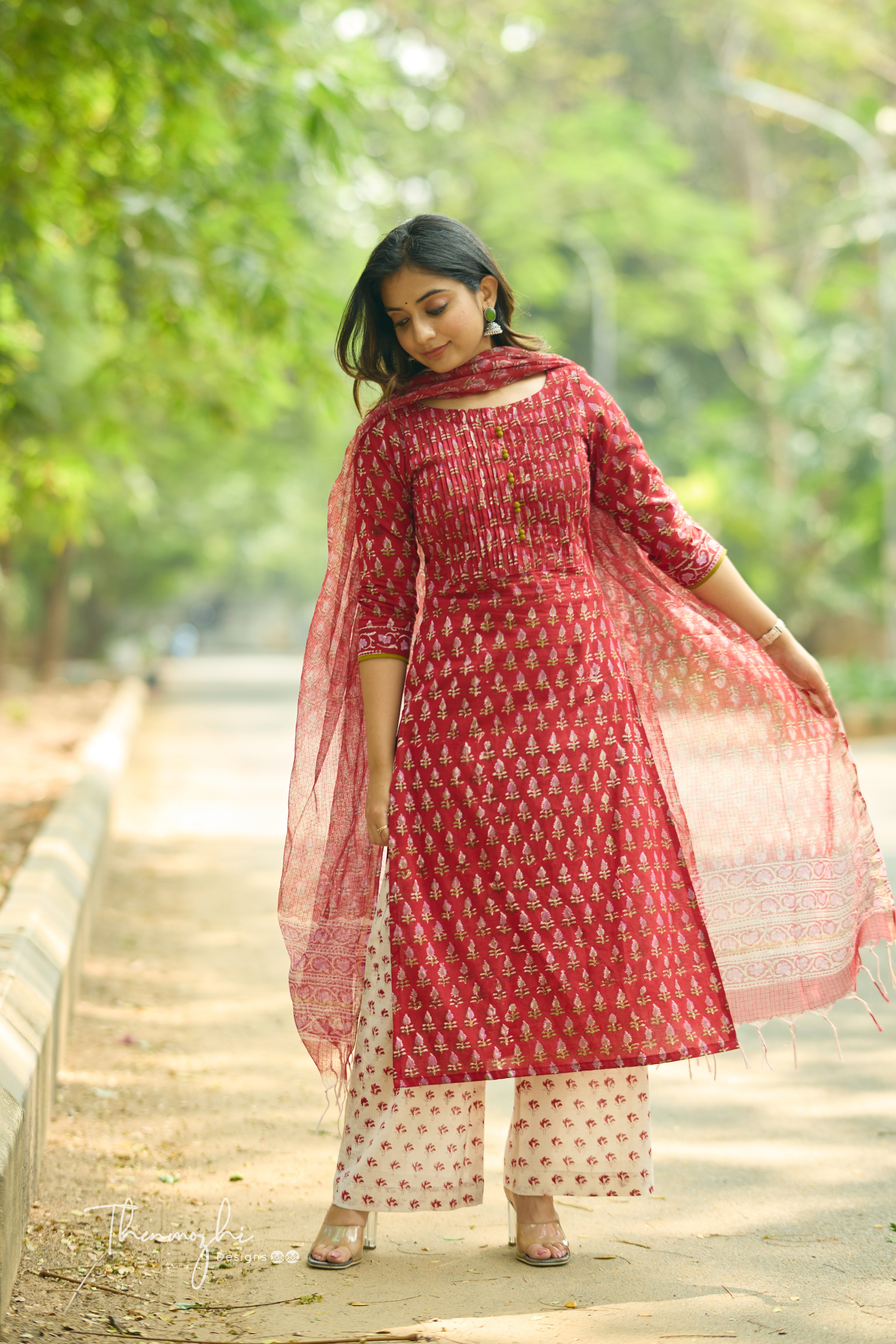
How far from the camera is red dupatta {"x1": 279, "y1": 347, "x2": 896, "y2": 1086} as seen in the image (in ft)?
9.68

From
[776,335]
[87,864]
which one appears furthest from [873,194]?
[87,864]

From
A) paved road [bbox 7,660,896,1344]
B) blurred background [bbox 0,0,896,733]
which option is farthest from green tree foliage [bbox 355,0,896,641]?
paved road [bbox 7,660,896,1344]

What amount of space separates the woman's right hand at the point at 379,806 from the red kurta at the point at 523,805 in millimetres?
34

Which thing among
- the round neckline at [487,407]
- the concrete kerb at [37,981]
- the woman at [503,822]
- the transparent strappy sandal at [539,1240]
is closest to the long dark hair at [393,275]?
the woman at [503,822]

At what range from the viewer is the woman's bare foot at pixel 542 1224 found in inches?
112

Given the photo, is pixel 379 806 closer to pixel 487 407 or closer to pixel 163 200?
pixel 487 407

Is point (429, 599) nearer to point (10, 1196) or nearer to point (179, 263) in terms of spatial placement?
point (10, 1196)

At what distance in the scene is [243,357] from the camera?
949cm

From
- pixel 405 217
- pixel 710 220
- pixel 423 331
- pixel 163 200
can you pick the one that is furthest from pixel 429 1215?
pixel 710 220

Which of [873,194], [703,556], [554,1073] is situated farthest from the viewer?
[873,194]

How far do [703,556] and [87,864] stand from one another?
3.69 metres

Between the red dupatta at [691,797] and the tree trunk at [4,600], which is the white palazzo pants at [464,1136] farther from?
the tree trunk at [4,600]

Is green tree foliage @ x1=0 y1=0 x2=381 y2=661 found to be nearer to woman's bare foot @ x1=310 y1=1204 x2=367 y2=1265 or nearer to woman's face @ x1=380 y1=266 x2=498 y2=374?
woman's face @ x1=380 y1=266 x2=498 y2=374

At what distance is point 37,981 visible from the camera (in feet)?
12.3
